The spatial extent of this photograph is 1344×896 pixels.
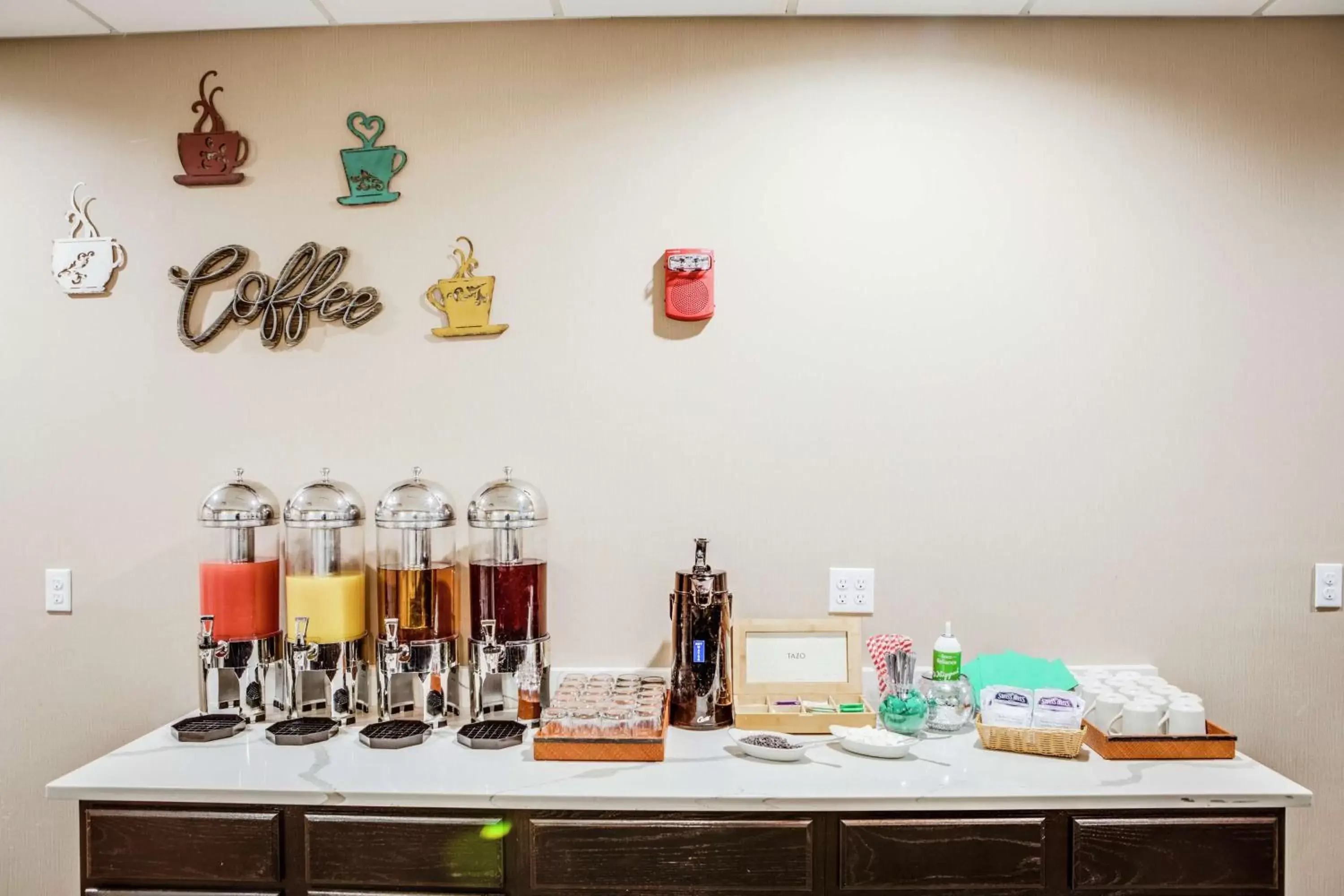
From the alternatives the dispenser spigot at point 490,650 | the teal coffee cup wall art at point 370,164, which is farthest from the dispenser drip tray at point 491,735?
the teal coffee cup wall art at point 370,164

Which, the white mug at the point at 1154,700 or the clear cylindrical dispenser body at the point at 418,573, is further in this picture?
the clear cylindrical dispenser body at the point at 418,573

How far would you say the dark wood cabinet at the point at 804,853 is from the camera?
1.64 metres

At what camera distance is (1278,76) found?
2217 mm

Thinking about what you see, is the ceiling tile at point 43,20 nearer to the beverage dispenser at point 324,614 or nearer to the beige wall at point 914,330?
the beige wall at point 914,330

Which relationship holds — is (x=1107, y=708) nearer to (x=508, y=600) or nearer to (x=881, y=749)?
(x=881, y=749)

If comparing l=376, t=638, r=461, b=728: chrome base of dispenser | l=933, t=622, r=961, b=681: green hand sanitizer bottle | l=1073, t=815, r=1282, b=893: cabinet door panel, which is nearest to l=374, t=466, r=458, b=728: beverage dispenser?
l=376, t=638, r=461, b=728: chrome base of dispenser

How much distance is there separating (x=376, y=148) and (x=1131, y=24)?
1858 millimetres

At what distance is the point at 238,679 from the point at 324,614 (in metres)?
0.25

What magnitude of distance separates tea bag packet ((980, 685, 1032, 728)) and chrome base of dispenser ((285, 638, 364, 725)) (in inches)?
53.9

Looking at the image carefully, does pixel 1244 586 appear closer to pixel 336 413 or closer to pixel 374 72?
pixel 336 413

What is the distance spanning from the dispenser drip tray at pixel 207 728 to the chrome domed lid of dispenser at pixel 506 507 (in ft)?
2.14

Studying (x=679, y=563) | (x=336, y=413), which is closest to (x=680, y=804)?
(x=679, y=563)

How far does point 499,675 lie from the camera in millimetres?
2020

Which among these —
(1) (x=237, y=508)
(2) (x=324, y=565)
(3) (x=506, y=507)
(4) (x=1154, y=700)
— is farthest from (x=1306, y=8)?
(1) (x=237, y=508)
